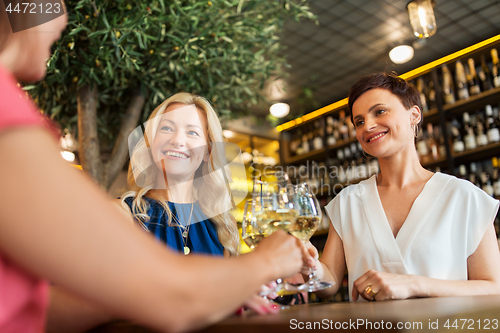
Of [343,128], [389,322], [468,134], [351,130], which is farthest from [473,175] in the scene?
[389,322]

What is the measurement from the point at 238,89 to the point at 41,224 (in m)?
1.99

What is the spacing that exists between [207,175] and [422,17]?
2.15m

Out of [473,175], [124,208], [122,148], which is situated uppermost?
[122,148]

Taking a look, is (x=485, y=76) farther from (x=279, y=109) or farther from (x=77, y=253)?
(x=77, y=253)

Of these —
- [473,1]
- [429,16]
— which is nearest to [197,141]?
[429,16]

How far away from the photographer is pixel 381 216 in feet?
4.55

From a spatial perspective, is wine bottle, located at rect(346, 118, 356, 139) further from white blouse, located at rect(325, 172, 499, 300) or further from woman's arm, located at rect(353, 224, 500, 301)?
woman's arm, located at rect(353, 224, 500, 301)

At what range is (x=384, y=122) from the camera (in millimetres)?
1470

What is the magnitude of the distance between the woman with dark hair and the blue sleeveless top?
0.82m

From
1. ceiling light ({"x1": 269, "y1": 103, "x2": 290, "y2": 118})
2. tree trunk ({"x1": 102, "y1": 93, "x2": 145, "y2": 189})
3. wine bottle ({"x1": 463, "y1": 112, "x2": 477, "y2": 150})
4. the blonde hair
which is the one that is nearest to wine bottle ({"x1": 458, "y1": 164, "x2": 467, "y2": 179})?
wine bottle ({"x1": 463, "y1": 112, "x2": 477, "y2": 150})

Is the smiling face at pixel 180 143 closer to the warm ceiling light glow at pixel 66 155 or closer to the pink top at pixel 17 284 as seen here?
the warm ceiling light glow at pixel 66 155

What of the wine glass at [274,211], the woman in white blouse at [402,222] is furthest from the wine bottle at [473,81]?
the wine glass at [274,211]

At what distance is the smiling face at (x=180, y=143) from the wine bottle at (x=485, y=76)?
9.78ft

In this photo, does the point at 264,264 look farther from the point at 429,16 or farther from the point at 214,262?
the point at 429,16
